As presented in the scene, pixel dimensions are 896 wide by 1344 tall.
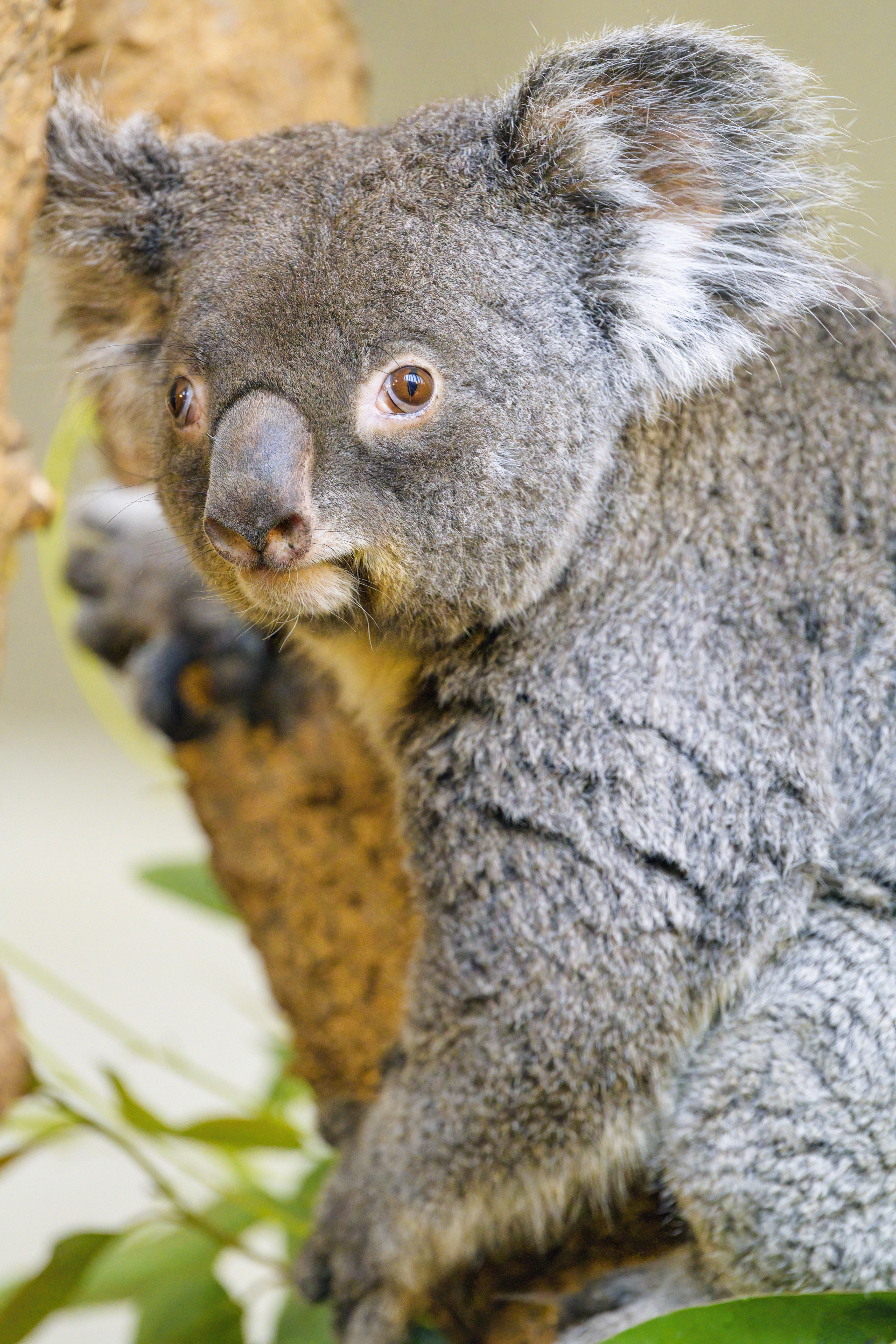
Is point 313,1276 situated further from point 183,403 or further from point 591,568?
point 183,403

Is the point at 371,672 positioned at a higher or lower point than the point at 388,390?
lower

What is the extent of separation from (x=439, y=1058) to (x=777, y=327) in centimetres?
126

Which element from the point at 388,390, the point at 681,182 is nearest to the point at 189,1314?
the point at 388,390

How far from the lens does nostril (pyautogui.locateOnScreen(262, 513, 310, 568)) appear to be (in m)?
1.51

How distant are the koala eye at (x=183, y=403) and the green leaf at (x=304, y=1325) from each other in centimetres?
160

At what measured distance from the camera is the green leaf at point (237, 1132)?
88.7 inches

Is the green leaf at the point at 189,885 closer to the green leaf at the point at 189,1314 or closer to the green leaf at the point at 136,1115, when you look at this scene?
the green leaf at the point at 136,1115

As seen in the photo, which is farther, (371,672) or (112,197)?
(371,672)

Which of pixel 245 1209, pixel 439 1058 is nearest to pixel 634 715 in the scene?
pixel 439 1058

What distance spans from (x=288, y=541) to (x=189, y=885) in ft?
5.27

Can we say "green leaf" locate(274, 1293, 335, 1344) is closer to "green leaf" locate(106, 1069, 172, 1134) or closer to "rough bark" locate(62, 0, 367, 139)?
"green leaf" locate(106, 1069, 172, 1134)

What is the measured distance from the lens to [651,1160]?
6.24ft

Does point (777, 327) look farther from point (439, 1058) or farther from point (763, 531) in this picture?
point (439, 1058)

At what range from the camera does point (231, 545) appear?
5.09ft
